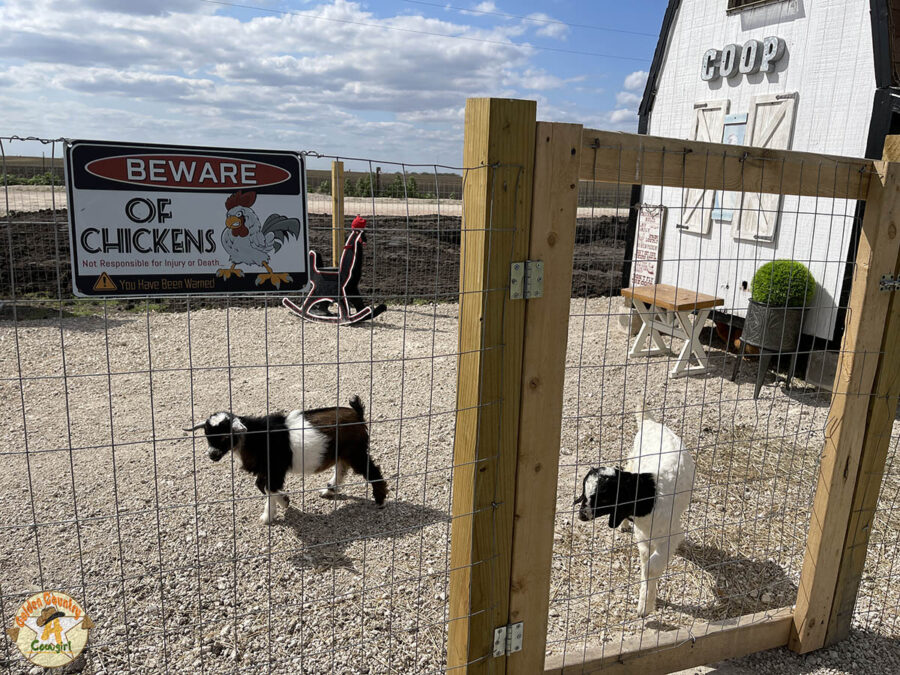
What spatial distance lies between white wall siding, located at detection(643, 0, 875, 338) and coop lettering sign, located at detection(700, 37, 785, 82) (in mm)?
70

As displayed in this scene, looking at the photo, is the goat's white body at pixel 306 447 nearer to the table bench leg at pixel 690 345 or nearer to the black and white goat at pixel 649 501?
the black and white goat at pixel 649 501

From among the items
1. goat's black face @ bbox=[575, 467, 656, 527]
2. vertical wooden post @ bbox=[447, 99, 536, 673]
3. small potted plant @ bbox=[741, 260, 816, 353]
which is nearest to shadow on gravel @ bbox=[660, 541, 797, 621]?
goat's black face @ bbox=[575, 467, 656, 527]

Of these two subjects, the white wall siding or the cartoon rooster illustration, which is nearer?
the cartoon rooster illustration

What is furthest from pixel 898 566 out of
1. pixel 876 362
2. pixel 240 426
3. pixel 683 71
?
pixel 683 71

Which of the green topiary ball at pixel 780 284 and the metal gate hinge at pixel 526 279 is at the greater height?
the metal gate hinge at pixel 526 279

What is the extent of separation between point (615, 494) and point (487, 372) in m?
1.44

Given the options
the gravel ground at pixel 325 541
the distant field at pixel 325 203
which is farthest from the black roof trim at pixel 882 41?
the gravel ground at pixel 325 541

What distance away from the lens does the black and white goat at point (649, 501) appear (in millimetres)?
3139

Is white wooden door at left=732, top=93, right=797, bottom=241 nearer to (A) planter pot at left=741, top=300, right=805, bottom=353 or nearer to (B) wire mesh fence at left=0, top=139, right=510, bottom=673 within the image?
(A) planter pot at left=741, top=300, right=805, bottom=353

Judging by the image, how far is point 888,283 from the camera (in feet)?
9.21

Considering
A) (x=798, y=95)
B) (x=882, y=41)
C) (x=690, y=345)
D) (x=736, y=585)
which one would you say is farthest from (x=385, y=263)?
(x=736, y=585)

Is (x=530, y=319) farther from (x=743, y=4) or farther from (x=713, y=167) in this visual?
(x=743, y=4)

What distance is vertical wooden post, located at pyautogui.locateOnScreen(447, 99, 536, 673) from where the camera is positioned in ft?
6.41

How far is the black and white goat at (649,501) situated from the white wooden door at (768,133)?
4516mm
